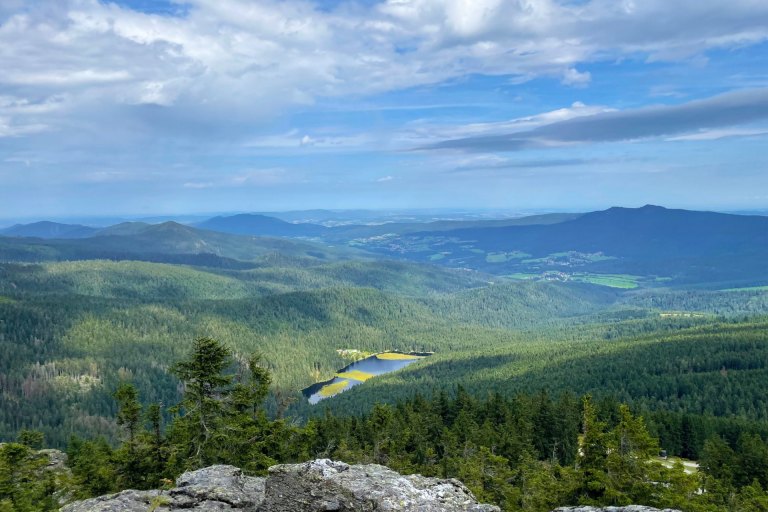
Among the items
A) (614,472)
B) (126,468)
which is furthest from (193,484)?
(614,472)

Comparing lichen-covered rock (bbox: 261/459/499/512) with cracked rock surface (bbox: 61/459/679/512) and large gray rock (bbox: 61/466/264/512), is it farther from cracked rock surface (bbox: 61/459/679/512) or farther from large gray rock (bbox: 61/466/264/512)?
large gray rock (bbox: 61/466/264/512)

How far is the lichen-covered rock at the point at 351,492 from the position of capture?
21.4 m

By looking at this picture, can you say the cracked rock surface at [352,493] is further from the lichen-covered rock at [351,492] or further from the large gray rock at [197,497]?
the large gray rock at [197,497]

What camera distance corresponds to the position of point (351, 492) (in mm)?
21688

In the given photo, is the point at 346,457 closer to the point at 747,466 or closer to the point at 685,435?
the point at 747,466

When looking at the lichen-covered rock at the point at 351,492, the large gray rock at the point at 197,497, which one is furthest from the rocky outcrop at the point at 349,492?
the large gray rock at the point at 197,497

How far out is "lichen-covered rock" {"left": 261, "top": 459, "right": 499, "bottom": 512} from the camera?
21422 millimetres

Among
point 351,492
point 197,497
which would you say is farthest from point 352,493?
point 197,497

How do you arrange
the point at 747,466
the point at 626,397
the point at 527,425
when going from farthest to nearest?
1. the point at 626,397
2. the point at 527,425
3. the point at 747,466

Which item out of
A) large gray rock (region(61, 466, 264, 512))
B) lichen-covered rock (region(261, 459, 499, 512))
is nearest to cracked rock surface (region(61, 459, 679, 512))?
lichen-covered rock (region(261, 459, 499, 512))

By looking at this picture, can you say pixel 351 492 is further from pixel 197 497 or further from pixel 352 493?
pixel 197 497

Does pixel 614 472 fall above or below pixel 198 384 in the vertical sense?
below

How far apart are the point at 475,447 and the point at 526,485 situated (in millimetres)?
19489

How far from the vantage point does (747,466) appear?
2953 inches
